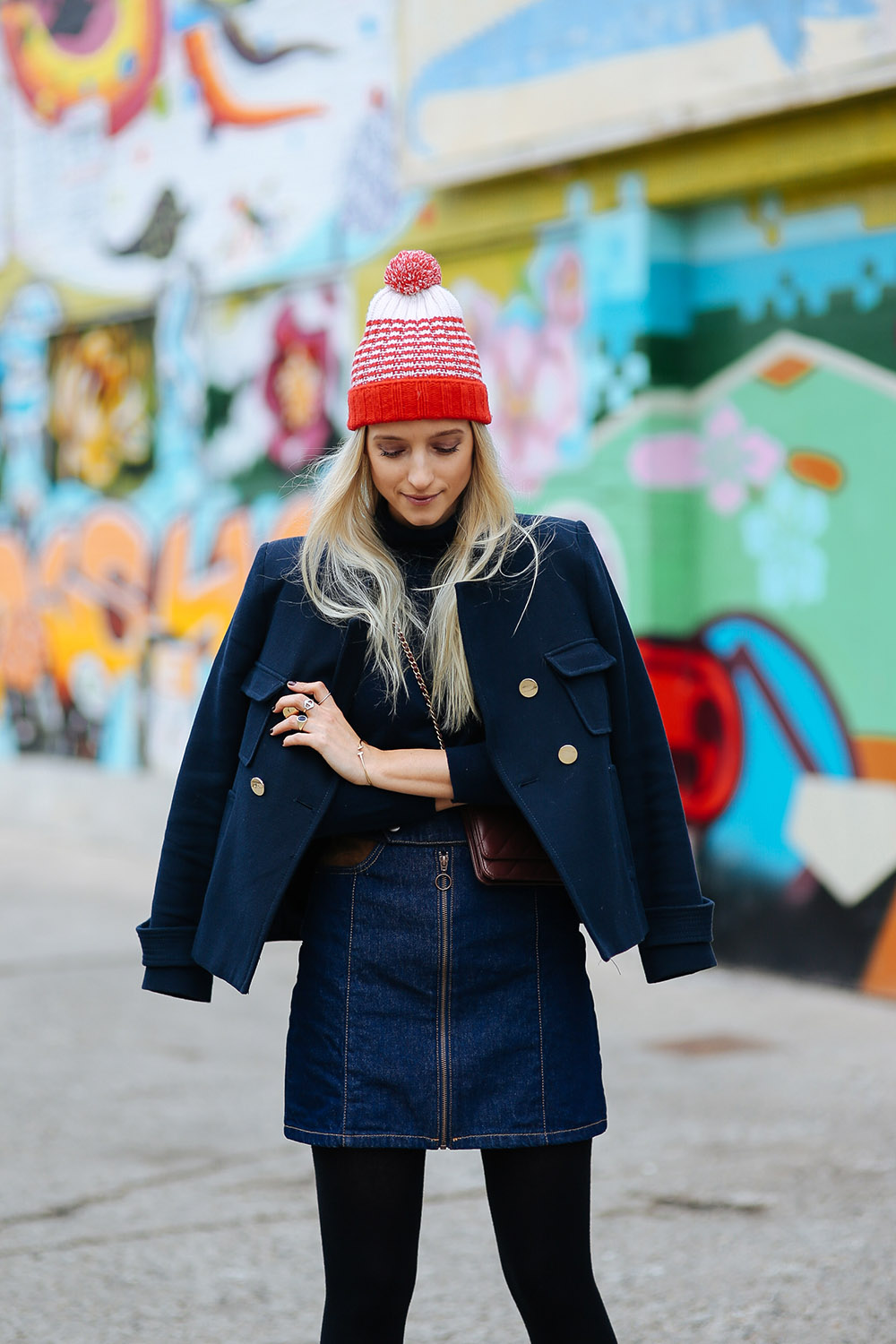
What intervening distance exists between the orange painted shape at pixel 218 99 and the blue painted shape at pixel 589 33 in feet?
5.18

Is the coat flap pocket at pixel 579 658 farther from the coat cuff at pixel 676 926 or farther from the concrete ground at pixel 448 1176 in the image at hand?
the concrete ground at pixel 448 1176

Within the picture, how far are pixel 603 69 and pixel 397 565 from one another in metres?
4.71

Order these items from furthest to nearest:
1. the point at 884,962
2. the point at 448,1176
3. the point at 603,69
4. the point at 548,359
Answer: the point at 548,359, the point at 603,69, the point at 884,962, the point at 448,1176

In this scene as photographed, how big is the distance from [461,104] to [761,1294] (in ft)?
17.1

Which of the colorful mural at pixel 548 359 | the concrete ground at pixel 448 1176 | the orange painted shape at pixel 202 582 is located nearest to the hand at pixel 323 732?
the concrete ground at pixel 448 1176

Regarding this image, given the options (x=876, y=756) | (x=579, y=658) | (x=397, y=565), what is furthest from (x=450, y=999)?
(x=876, y=756)

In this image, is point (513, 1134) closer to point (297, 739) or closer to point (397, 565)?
point (297, 739)

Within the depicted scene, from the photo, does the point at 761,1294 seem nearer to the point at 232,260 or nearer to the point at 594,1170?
the point at 594,1170

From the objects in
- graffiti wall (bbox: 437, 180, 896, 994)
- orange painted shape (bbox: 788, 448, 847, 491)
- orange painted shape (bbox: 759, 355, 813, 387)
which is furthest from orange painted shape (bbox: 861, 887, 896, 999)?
orange painted shape (bbox: 759, 355, 813, 387)

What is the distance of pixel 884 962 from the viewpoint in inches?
249

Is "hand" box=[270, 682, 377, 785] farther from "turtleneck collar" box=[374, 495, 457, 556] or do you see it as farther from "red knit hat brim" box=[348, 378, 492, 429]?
"red knit hat brim" box=[348, 378, 492, 429]

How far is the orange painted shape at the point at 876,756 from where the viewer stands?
20.6 ft

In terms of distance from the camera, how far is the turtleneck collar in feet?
8.61

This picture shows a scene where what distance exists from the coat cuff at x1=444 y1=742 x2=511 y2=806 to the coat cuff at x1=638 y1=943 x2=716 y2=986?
34 centimetres
